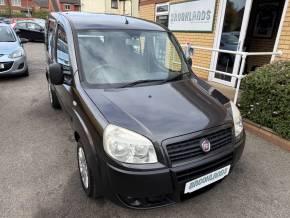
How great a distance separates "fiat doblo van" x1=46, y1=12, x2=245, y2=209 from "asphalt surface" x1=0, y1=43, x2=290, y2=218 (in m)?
0.29

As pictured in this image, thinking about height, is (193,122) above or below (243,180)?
above

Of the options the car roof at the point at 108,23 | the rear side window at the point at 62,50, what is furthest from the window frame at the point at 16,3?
the car roof at the point at 108,23

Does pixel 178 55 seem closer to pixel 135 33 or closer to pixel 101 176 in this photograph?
pixel 135 33

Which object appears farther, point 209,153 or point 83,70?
point 83,70

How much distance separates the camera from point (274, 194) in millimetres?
2682

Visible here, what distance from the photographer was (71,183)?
9.06 feet

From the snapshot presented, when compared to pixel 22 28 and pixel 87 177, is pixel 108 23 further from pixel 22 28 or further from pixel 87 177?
pixel 22 28

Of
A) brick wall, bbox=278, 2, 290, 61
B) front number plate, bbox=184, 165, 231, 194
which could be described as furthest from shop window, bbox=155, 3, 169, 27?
front number plate, bbox=184, 165, 231, 194

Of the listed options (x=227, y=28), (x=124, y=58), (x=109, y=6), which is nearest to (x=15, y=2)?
(x=109, y=6)

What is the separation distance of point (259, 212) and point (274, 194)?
0.40 meters

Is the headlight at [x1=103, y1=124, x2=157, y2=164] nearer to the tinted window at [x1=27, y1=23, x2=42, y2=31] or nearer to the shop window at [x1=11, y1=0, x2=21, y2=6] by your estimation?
the tinted window at [x1=27, y1=23, x2=42, y2=31]

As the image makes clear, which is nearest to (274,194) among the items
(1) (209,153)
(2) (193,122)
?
(1) (209,153)

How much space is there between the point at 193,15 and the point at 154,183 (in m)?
6.30

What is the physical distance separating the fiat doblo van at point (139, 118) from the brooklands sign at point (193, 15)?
12.9ft
